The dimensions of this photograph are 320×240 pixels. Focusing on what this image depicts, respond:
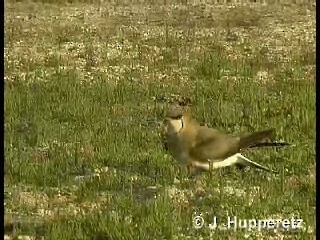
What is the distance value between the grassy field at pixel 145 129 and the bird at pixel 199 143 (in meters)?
0.57

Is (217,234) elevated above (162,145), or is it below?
below

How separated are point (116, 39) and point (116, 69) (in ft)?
11.7

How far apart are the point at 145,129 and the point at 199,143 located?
7.99 feet

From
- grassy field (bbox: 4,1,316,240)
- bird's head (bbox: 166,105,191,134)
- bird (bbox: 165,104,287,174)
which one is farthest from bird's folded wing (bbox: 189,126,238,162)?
grassy field (bbox: 4,1,316,240)

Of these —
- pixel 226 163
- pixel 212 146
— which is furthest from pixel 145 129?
pixel 212 146

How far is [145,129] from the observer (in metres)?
9.70

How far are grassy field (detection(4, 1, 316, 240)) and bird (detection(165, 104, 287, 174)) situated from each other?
57cm

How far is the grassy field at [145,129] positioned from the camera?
7773mm

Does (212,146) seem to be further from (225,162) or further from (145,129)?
(145,129)

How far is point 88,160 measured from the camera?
9.10m

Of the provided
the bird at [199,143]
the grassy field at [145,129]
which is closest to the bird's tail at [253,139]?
the bird at [199,143]

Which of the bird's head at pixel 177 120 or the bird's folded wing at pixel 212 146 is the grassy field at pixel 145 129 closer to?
the bird's folded wing at pixel 212 146
